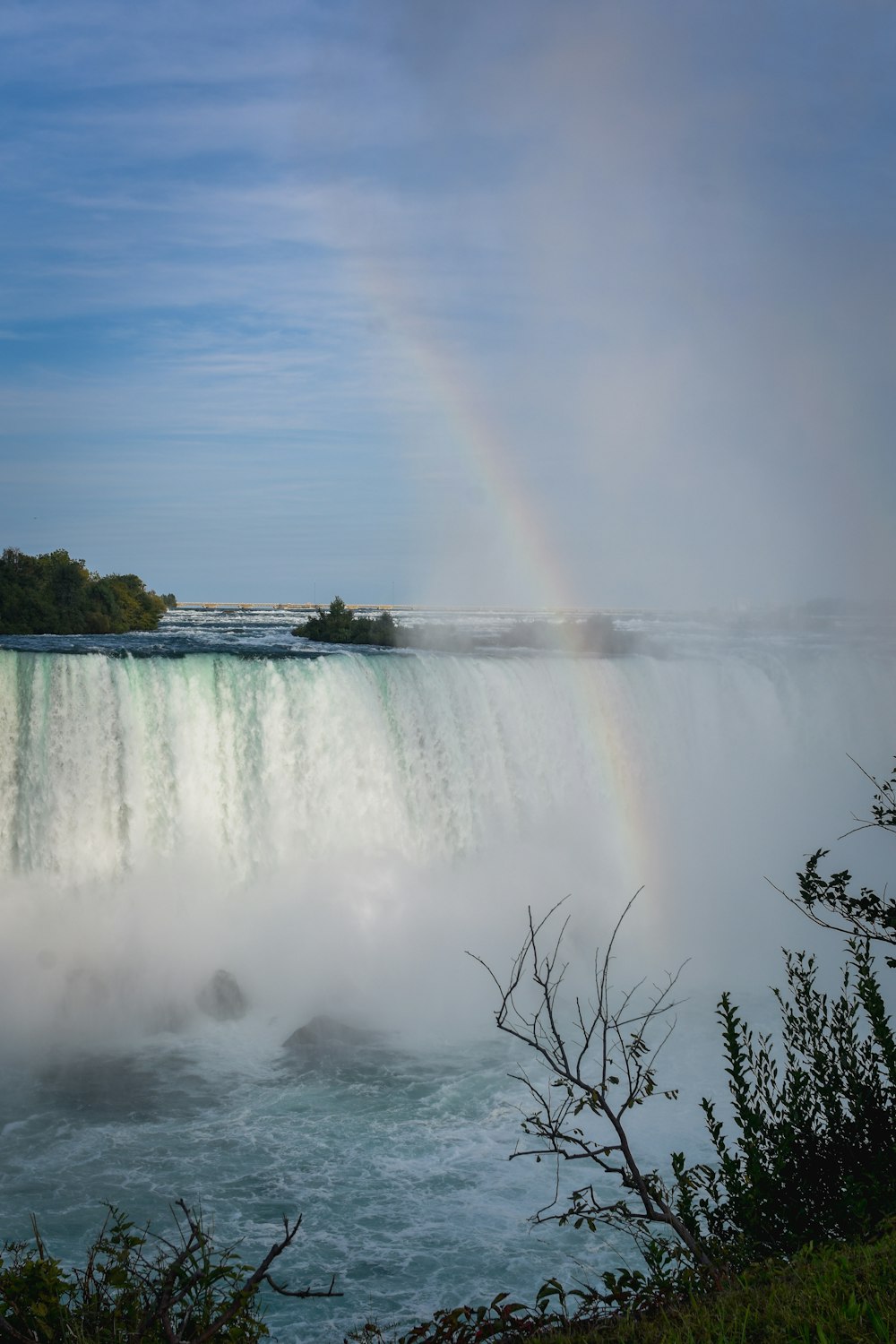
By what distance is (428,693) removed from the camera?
21.4 m

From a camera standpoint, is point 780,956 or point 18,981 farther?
point 780,956

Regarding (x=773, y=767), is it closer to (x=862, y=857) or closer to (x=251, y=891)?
(x=862, y=857)

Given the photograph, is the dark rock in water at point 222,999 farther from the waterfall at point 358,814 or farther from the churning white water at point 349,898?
the waterfall at point 358,814

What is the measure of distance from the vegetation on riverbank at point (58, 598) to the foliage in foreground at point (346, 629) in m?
6.88

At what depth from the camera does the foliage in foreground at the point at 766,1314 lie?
347 centimetres

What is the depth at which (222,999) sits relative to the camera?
53.7 feet

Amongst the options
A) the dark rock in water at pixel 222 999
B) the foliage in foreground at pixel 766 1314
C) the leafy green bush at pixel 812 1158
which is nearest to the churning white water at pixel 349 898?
the dark rock in water at pixel 222 999

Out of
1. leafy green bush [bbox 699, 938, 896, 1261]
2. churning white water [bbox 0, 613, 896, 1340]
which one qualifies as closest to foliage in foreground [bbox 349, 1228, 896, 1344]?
leafy green bush [bbox 699, 938, 896, 1261]

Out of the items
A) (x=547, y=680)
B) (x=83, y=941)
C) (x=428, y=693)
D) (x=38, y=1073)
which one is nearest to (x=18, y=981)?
(x=83, y=941)

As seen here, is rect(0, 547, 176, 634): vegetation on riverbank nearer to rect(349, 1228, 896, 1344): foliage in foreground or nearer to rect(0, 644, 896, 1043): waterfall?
rect(0, 644, 896, 1043): waterfall

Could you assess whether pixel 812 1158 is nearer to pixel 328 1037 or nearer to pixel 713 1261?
pixel 713 1261

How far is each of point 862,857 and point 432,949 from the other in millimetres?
11967

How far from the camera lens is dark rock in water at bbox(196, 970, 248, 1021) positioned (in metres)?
16.2

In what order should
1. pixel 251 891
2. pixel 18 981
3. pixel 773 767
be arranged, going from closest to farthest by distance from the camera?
pixel 18 981 < pixel 251 891 < pixel 773 767
